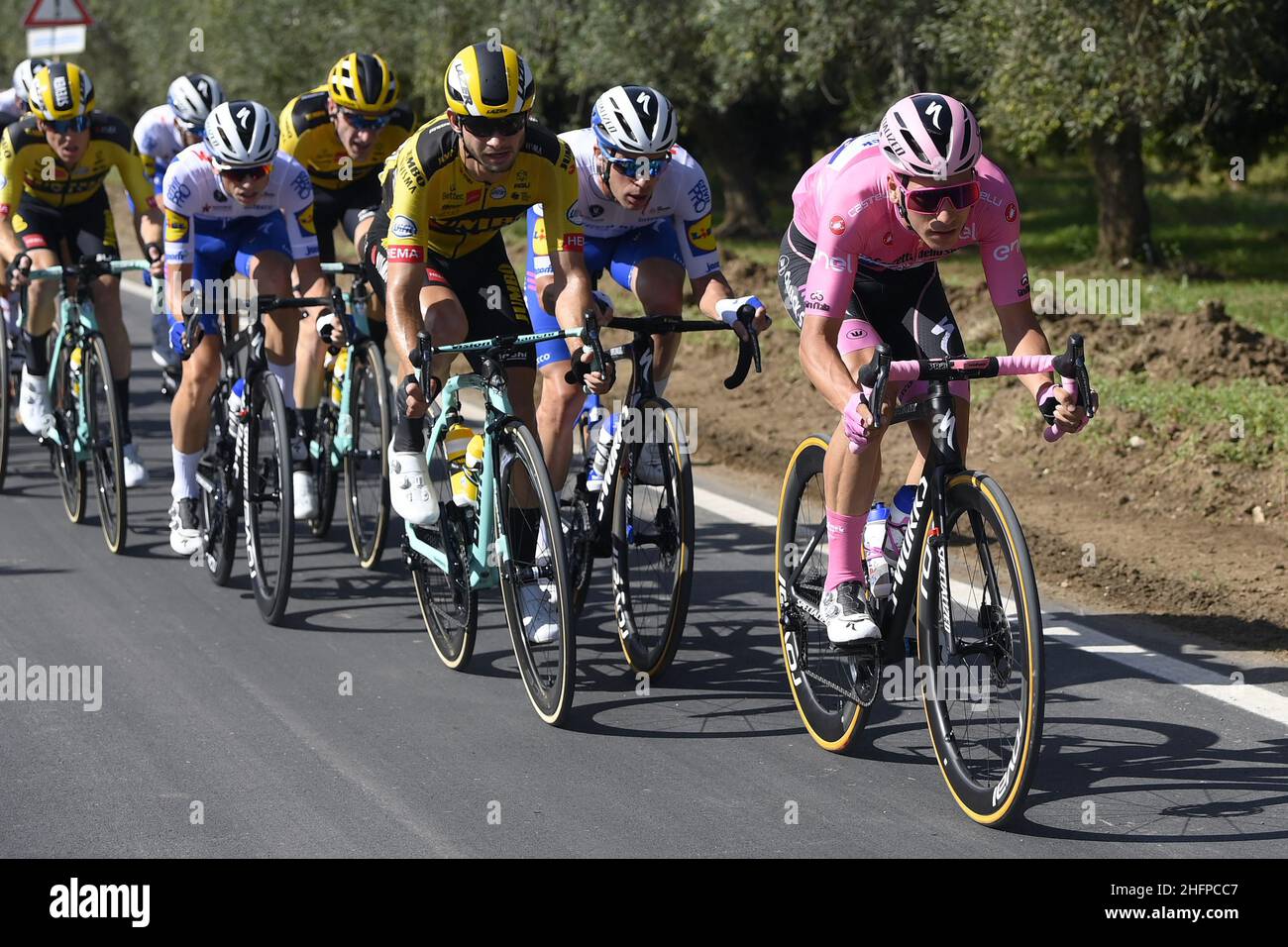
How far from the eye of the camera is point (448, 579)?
6.52 meters

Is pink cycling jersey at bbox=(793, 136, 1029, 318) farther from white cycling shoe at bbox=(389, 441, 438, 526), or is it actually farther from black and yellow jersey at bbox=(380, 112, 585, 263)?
white cycling shoe at bbox=(389, 441, 438, 526)

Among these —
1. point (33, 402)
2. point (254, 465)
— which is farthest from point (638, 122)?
point (33, 402)

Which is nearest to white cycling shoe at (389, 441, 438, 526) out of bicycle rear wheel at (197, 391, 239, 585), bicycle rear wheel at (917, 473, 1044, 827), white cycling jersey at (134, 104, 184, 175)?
bicycle rear wheel at (197, 391, 239, 585)

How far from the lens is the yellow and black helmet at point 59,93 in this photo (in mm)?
8977

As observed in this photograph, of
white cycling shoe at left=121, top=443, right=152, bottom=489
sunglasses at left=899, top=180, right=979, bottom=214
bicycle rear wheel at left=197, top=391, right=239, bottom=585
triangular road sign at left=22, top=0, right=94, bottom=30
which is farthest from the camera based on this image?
triangular road sign at left=22, top=0, right=94, bottom=30

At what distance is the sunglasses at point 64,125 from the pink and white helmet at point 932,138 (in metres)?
5.67

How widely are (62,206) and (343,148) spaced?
1.72 metres

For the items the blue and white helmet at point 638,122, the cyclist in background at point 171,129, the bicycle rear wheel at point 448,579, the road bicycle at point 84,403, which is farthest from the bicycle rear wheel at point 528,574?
the cyclist in background at point 171,129

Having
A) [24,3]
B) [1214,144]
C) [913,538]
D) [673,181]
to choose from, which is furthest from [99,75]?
[913,538]

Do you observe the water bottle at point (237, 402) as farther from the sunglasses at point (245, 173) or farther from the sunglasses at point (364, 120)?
the sunglasses at point (364, 120)

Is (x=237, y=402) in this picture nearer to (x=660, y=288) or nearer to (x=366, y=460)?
(x=366, y=460)

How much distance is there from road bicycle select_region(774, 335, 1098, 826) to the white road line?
3.73ft

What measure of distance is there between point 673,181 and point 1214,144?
11735mm

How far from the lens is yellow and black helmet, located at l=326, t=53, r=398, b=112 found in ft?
28.3
